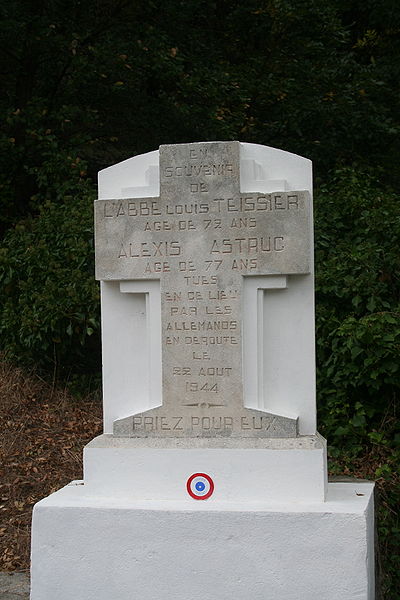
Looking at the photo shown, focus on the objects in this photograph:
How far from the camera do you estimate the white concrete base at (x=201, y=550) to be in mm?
3941

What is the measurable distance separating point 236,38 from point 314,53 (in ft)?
3.52

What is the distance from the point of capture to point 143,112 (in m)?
10.6

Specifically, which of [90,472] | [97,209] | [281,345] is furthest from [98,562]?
[97,209]

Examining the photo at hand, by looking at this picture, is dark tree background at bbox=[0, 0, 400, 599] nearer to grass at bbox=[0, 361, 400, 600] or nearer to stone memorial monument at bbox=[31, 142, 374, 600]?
grass at bbox=[0, 361, 400, 600]

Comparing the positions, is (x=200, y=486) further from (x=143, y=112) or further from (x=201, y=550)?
(x=143, y=112)

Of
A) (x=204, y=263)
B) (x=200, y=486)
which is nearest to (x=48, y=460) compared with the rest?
(x=200, y=486)

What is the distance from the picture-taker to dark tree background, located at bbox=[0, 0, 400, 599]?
8070mm

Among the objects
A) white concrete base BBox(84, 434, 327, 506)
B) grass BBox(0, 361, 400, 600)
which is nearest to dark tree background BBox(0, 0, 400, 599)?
grass BBox(0, 361, 400, 600)

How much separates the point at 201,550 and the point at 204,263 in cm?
136

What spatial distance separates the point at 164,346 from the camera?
4.34 m

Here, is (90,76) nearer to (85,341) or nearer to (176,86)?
(176,86)

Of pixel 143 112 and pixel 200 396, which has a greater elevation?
pixel 143 112

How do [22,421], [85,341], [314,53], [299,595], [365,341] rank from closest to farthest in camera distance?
[299,595] → [365,341] → [22,421] → [85,341] → [314,53]

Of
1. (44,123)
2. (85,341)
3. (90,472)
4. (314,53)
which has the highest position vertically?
(314,53)
